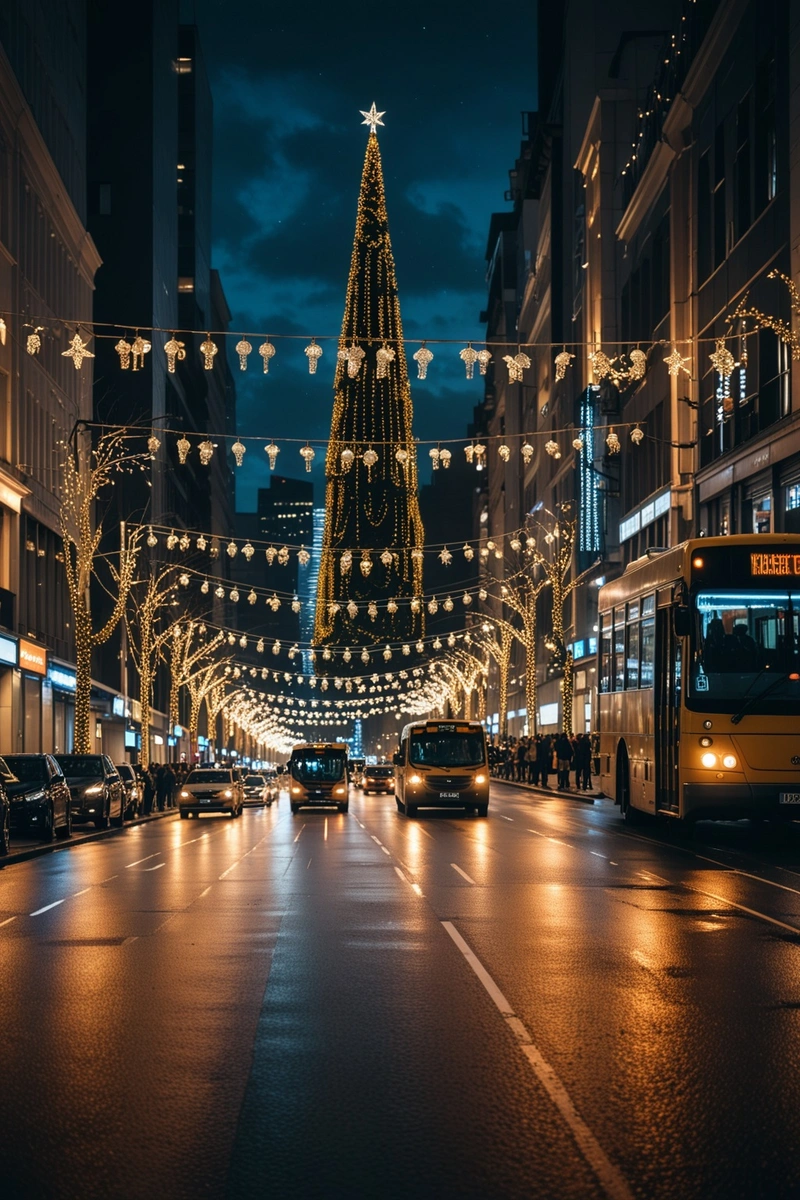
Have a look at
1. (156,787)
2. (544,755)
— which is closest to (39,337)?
(156,787)

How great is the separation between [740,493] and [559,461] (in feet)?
173

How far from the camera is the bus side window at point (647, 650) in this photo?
Answer: 2708 cm

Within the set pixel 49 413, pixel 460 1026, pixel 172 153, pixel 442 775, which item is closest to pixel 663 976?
pixel 460 1026

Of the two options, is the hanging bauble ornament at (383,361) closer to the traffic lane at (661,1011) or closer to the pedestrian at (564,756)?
the traffic lane at (661,1011)

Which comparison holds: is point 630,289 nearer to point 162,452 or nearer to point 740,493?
point 740,493

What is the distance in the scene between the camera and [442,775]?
43.7 m

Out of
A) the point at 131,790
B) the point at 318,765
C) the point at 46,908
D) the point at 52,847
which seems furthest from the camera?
the point at 318,765

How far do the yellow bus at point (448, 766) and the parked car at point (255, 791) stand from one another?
26.4m

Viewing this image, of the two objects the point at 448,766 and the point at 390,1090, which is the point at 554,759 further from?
the point at 390,1090

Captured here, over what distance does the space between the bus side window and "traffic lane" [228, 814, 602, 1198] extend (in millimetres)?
13377

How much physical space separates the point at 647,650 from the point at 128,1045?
19184mm

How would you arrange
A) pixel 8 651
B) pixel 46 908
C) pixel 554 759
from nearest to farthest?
1. pixel 46 908
2. pixel 8 651
3. pixel 554 759

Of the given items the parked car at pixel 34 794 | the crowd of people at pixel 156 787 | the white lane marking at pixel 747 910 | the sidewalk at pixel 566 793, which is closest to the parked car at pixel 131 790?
the crowd of people at pixel 156 787

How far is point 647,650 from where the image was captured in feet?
90.5
